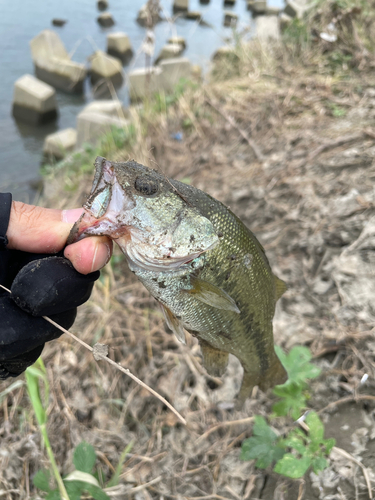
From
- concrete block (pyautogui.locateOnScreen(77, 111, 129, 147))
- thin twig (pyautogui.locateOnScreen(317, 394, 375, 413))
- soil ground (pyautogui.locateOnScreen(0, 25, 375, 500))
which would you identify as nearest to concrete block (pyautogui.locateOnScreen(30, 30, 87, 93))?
concrete block (pyautogui.locateOnScreen(77, 111, 129, 147))

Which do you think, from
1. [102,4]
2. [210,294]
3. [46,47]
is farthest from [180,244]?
[102,4]

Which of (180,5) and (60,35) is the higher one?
(180,5)

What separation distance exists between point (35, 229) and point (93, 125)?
6750mm

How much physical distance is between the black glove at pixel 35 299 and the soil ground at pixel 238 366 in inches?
29.8

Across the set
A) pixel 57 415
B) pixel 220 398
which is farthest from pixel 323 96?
pixel 57 415

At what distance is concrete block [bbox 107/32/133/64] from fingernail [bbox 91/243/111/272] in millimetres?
14418

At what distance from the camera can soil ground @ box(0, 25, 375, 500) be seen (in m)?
2.33

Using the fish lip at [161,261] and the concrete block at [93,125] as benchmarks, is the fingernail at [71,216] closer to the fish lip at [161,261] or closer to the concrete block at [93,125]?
the fish lip at [161,261]

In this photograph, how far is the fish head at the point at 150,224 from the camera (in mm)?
1567

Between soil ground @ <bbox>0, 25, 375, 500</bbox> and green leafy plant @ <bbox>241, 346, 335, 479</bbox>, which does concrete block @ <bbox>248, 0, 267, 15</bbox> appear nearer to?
soil ground @ <bbox>0, 25, 375, 500</bbox>

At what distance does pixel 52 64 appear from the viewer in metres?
11.7

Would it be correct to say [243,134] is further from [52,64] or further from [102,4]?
[102,4]

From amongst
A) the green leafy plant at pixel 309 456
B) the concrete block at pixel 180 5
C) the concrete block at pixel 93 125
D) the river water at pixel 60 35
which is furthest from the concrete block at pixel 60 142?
the concrete block at pixel 180 5

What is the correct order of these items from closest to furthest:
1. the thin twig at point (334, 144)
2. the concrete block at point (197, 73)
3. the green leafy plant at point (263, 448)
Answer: the green leafy plant at point (263, 448)
the thin twig at point (334, 144)
the concrete block at point (197, 73)
